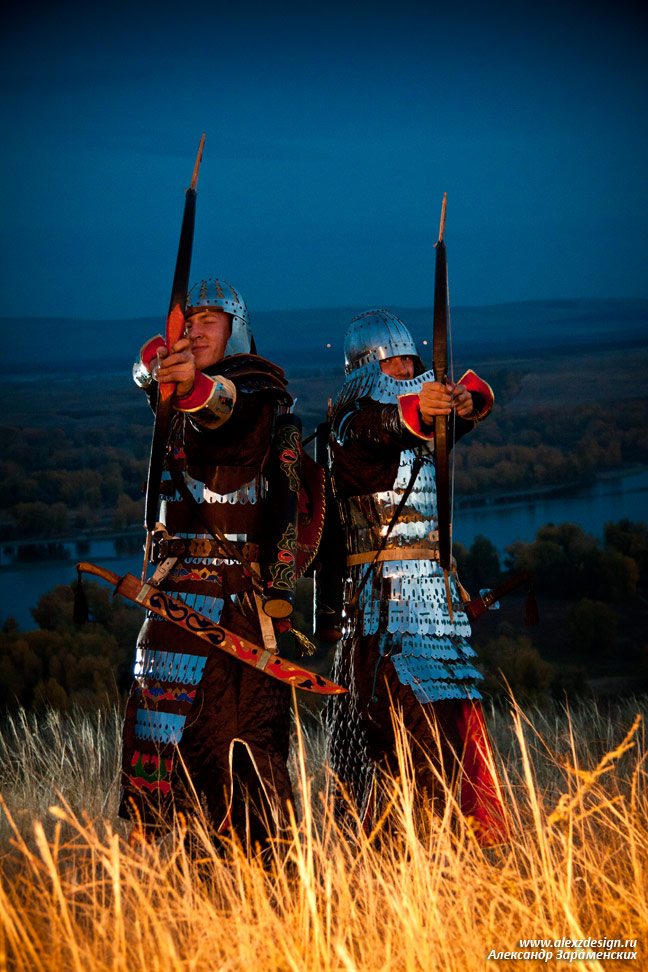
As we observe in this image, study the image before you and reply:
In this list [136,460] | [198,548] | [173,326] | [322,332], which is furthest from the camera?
[322,332]

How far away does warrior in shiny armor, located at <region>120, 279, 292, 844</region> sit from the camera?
2.78 m

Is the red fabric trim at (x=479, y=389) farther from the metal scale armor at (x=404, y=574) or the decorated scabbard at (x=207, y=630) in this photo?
the decorated scabbard at (x=207, y=630)

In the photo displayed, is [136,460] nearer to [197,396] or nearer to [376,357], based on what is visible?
[376,357]

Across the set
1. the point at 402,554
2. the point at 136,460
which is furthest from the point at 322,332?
the point at 402,554

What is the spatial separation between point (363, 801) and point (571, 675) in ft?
15.5

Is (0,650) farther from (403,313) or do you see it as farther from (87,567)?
(403,313)

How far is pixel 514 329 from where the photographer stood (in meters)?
11.2

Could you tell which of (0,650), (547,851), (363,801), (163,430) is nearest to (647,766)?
(363,801)

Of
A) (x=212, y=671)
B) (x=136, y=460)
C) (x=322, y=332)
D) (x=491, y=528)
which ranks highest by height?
(x=322, y=332)

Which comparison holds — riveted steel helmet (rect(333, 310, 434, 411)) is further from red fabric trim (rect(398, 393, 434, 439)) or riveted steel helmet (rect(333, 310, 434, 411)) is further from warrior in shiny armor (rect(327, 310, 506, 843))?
red fabric trim (rect(398, 393, 434, 439))

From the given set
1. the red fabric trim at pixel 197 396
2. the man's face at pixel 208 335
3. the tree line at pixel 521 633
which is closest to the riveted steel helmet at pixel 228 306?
the man's face at pixel 208 335

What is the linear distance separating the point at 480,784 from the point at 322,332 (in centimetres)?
811

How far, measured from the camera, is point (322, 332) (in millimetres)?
10828

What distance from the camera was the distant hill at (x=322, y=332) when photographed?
1031 centimetres
